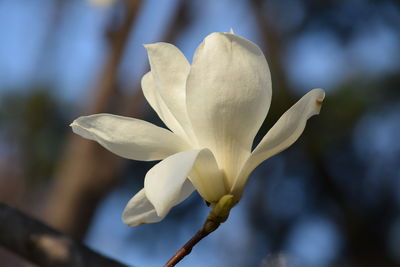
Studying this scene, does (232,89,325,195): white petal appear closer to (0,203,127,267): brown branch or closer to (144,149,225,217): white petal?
(144,149,225,217): white petal

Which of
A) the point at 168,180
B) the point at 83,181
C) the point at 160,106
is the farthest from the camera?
the point at 83,181

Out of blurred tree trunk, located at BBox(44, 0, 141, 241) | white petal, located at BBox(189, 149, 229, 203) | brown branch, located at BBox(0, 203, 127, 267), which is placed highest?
white petal, located at BBox(189, 149, 229, 203)

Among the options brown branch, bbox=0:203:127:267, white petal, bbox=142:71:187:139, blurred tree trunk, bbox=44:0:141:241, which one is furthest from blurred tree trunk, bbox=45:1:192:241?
white petal, bbox=142:71:187:139

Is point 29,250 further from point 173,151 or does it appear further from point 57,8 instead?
point 57,8

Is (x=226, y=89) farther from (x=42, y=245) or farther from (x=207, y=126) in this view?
(x=42, y=245)

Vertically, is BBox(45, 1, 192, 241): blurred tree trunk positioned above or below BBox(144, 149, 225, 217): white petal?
below

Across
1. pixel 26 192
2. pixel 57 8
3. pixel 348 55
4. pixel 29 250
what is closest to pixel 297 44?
pixel 348 55

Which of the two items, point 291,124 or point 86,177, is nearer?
point 291,124

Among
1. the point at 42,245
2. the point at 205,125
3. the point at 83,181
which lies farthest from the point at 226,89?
the point at 83,181

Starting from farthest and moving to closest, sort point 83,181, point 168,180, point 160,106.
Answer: point 83,181
point 160,106
point 168,180
